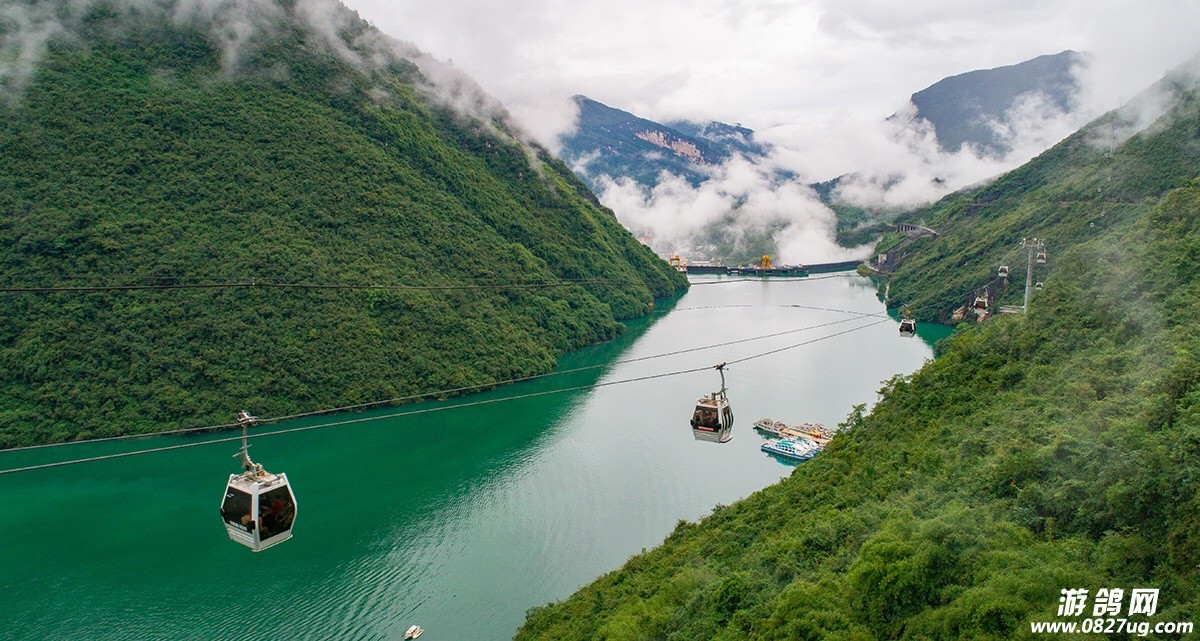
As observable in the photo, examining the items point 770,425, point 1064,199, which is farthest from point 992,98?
point 770,425

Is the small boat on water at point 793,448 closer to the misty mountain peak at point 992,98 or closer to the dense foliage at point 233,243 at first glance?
the dense foliage at point 233,243

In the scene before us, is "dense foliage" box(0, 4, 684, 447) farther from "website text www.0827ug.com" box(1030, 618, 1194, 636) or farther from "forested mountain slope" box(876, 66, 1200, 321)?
"website text www.0827ug.com" box(1030, 618, 1194, 636)

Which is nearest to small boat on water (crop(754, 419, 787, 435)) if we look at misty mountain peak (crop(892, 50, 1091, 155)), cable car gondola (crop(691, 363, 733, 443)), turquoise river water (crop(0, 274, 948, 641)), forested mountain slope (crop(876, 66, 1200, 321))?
turquoise river water (crop(0, 274, 948, 641))

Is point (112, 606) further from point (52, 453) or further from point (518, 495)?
point (52, 453)

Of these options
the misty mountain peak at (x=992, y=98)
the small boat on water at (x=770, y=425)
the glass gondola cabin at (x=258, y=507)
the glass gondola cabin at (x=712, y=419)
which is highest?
the misty mountain peak at (x=992, y=98)

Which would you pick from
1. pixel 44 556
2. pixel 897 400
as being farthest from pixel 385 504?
pixel 897 400

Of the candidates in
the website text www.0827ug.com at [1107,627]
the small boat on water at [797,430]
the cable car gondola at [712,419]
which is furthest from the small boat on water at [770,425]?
the website text www.0827ug.com at [1107,627]

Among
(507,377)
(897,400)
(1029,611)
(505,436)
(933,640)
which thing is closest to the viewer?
(1029,611)

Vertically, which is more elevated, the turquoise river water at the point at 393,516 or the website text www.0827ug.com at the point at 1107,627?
the website text www.0827ug.com at the point at 1107,627
